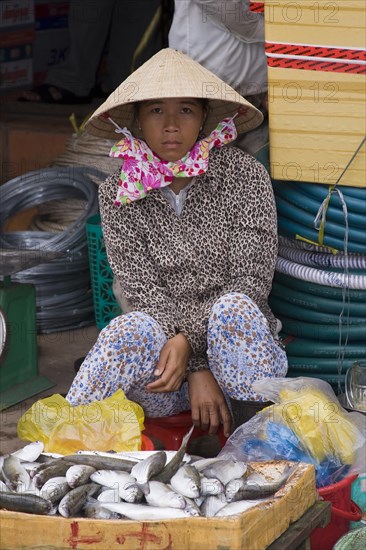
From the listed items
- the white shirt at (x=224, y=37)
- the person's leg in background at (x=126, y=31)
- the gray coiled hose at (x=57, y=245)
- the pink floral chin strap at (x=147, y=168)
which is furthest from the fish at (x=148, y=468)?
the person's leg in background at (x=126, y=31)

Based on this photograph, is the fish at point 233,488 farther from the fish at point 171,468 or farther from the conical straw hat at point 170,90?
the conical straw hat at point 170,90

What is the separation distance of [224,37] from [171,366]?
1.48 metres

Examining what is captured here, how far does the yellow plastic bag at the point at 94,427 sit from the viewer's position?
317 centimetres

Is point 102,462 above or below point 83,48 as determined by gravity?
below

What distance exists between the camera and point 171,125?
364cm

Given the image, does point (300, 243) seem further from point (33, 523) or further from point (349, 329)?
point (33, 523)

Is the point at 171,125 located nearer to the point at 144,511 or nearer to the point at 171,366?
the point at 171,366

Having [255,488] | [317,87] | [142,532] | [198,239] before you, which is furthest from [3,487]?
[317,87]

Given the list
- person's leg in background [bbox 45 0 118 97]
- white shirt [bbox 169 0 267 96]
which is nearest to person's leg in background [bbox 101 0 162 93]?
person's leg in background [bbox 45 0 118 97]

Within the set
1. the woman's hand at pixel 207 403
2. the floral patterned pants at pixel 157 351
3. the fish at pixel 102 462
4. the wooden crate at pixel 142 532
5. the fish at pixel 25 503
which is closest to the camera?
the wooden crate at pixel 142 532

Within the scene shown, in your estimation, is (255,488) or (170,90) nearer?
(255,488)

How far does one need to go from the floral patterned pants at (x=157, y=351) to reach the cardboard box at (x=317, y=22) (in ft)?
3.33

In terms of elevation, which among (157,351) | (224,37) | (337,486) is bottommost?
(337,486)

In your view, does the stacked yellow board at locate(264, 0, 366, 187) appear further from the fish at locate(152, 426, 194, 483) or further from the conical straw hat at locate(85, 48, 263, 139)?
the fish at locate(152, 426, 194, 483)
